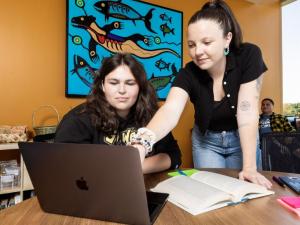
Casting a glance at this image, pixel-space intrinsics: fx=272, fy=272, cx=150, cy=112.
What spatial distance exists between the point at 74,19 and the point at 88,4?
0.67 feet

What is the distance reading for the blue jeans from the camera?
1278 millimetres

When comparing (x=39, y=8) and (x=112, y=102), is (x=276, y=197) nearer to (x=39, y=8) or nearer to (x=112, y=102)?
(x=112, y=102)

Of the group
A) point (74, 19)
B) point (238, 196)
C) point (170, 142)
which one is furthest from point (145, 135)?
point (74, 19)

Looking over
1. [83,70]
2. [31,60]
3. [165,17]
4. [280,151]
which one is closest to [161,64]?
[165,17]

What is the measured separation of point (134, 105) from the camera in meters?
1.30

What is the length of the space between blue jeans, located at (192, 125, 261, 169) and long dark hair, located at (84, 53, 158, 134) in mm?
291

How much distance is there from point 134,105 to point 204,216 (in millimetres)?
754

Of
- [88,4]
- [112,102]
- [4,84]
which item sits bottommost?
[112,102]

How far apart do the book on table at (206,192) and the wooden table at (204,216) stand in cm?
2

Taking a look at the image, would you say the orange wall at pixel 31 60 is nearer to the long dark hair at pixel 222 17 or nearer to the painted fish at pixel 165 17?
the painted fish at pixel 165 17

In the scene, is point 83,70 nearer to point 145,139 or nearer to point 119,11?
point 119,11

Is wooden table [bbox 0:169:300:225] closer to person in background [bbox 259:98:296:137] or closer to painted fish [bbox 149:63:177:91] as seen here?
painted fish [bbox 149:63:177:91]

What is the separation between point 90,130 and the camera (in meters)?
1.15

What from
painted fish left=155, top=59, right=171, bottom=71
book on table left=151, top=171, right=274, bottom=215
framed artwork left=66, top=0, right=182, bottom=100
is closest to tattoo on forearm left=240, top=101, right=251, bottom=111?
book on table left=151, top=171, right=274, bottom=215
